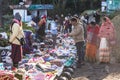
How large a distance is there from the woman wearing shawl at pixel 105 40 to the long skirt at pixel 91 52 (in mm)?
415

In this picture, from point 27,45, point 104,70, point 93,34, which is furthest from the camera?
point 27,45

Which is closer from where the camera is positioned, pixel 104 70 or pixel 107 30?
pixel 104 70

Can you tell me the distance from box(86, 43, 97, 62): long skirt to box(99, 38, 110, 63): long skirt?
1.41 ft

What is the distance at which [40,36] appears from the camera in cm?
2053

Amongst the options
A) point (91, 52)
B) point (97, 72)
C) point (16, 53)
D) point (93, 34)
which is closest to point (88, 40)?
point (93, 34)

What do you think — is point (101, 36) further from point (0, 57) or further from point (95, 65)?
point (0, 57)

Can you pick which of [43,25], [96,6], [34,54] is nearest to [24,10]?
[43,25]

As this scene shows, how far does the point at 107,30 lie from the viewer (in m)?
13.8

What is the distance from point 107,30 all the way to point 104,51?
694 millimetres

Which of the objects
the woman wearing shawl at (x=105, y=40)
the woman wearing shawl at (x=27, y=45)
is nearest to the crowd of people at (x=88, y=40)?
the woman wearing shawl at (x=105, y=40)

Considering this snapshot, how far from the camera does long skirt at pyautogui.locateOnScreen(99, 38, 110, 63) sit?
13.9 m

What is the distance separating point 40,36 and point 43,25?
0.60 m

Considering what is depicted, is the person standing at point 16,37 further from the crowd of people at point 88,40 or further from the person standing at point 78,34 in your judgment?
the person standing at point 78,34

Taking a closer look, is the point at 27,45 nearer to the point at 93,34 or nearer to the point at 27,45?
the point at 27,45
